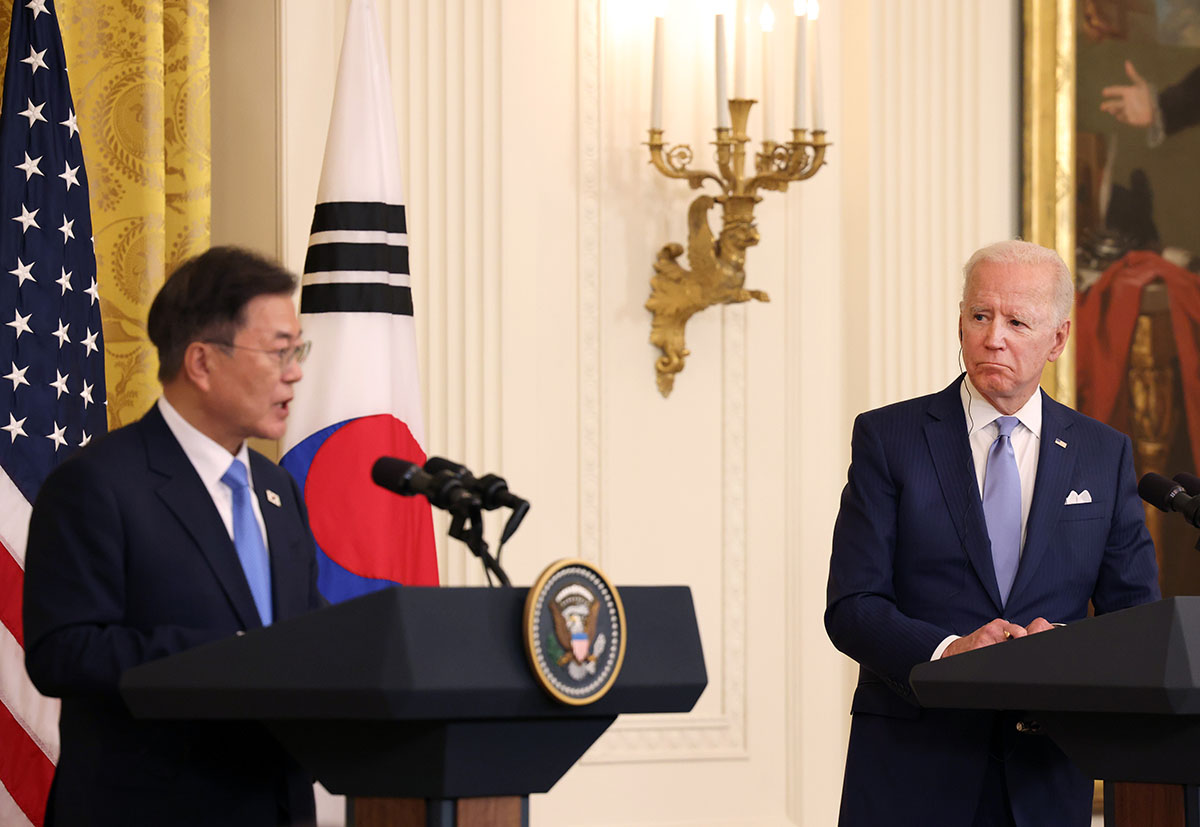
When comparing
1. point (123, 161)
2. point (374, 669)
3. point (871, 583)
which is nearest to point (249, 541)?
point (374, 669)

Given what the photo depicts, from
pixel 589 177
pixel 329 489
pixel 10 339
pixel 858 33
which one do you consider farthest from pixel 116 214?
pixel 858 33

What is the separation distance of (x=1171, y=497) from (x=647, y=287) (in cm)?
268

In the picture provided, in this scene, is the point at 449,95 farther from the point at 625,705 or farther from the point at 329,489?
the point at 625,705

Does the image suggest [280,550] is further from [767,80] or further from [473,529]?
[767,80]

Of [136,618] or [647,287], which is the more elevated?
[647,287]

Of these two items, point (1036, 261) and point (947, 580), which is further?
point (1036, 261)

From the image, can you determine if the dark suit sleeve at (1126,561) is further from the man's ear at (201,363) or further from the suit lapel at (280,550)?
the man's ear at (201,363)

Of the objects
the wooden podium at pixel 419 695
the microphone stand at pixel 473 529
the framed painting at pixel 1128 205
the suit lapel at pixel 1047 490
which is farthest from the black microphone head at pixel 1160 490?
the framed painting at pixel 1128 205

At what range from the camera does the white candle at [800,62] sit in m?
4.91

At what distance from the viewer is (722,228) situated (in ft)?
16.4

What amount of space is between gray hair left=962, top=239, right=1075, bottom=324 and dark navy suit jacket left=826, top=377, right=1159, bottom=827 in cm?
20

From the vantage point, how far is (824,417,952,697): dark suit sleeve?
2.78m

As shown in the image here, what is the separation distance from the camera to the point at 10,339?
12.7ft

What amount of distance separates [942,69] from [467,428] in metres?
2.25
